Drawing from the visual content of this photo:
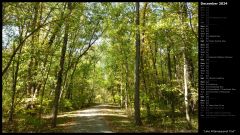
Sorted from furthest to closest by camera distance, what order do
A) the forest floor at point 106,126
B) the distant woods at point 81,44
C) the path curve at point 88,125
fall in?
1. the path curve at point 88,125
2. the forest floor at point 106,126
3. the distant woods at point 81,44

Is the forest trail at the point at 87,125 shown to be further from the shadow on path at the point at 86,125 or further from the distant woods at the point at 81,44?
the distant woods at the point at 81,44

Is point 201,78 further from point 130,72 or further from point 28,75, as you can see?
point 130,72

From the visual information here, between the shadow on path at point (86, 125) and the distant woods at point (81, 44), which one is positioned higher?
the distant woods at point (81, 44)

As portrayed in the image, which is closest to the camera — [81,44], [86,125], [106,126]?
[106,126]

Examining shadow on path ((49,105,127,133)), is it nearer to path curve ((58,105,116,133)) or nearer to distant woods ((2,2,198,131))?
path curve ((58,105,116,133))

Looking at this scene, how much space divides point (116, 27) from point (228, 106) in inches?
682

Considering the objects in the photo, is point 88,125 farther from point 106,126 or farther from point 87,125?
point 106,126

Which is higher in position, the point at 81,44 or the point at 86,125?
the point at 81,44

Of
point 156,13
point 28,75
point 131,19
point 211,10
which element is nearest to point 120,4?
point 131,19

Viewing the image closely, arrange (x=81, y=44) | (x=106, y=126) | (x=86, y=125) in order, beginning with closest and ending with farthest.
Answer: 1. (x=106, y=126)
2. (x=86, y=125)
3. (x=81, y=44)

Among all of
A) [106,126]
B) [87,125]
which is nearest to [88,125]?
[87,125]

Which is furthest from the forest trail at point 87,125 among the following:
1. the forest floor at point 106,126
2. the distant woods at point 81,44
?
the distant woods at point 81,44

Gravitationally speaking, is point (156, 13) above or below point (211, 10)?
above

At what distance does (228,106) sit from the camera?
332 inches
